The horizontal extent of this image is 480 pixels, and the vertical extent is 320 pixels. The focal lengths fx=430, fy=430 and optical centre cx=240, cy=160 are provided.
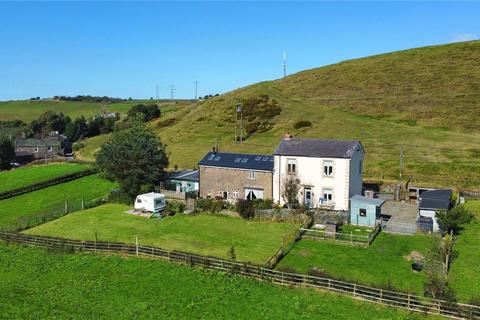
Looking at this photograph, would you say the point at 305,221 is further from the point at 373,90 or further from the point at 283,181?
the point at 373,90

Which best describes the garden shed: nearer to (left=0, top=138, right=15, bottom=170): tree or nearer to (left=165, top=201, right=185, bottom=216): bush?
(left=165, top=201, right=185, bottom=216): bush

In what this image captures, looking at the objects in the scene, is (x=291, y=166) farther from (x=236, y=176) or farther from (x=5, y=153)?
(x=5, y=153)

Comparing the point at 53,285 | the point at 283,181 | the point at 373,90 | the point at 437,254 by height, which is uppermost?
the point at 373,90

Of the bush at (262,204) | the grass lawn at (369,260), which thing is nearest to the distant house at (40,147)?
the bush at (262,204)

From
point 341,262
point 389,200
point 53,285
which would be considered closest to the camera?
point 53,285

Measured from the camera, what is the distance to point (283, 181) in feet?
152

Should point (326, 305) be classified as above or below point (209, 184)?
below

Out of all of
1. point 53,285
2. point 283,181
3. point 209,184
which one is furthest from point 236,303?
point 209,184

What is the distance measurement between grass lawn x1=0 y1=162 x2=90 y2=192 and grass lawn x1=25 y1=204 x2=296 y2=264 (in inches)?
857

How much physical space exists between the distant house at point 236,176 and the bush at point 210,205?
4108mm

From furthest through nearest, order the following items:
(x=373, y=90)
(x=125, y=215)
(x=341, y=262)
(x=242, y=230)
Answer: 1. (x=373, y=90)
2. (x=125, y=215)
3. (x=242, y=230)
4. (x=341, y=262)

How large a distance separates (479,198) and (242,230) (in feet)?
91.3

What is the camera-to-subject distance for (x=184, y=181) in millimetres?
54469

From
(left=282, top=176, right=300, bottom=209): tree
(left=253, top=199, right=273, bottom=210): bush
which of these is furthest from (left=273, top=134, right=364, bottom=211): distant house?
(left=253, top=199, right=273, bottom=210): bush
